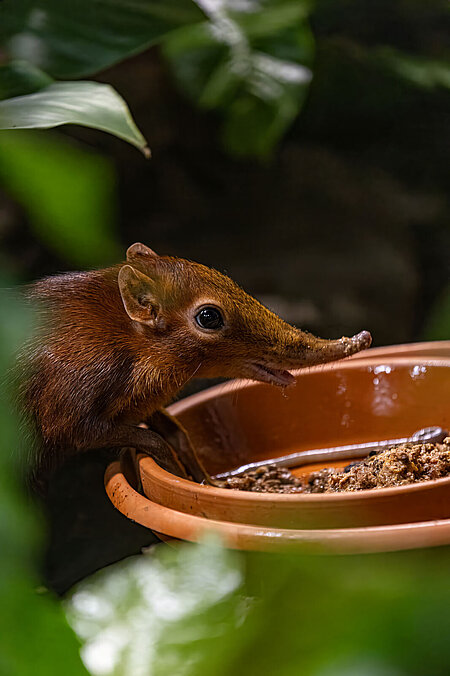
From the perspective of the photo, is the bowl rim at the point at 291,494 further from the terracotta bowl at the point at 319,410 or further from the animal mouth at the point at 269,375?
the animal mouth at the point at 269,375

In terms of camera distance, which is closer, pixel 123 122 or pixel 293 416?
pixel 123 122

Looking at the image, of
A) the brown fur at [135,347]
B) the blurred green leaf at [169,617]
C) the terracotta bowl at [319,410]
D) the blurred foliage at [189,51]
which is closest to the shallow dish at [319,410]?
the terracotta bowl at [319,410]

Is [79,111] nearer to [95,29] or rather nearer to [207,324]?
[207,324]

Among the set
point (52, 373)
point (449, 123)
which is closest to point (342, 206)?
point (449, 123)

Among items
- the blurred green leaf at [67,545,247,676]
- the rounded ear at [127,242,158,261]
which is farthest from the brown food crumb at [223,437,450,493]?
the blurred green leaf at [67,545,247,676]

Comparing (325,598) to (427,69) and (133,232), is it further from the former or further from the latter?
(133,232)

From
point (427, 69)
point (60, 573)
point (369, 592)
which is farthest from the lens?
point (427, 69)
